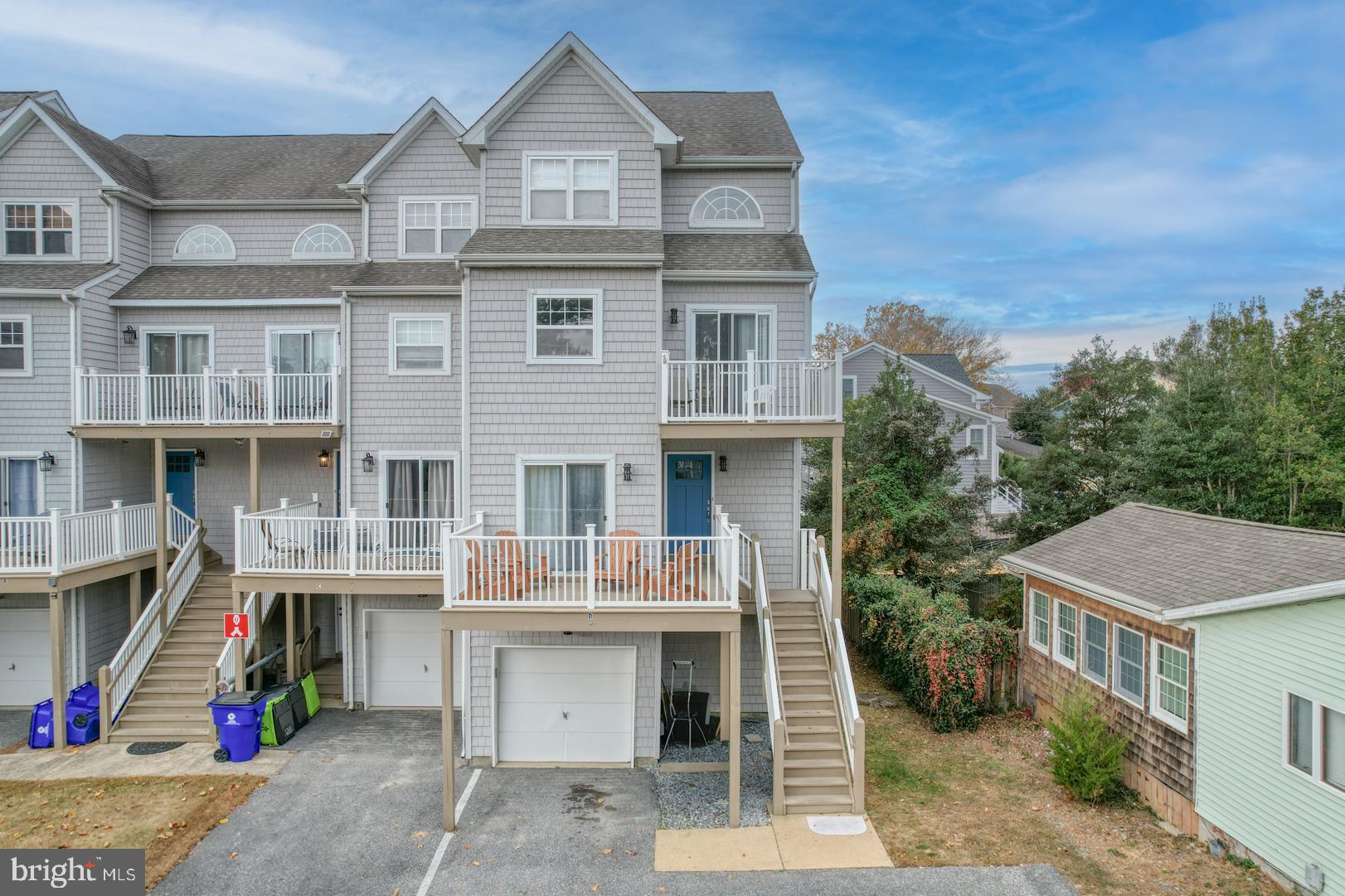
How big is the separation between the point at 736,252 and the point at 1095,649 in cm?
918

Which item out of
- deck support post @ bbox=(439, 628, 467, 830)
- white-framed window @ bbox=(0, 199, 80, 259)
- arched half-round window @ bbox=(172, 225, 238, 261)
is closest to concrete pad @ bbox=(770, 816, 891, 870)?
deck support post @ bbox=(439, 628, 467, 830)

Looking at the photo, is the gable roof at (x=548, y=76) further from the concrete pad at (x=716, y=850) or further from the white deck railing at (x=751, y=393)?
the concrete pad at (x=716, y=850)

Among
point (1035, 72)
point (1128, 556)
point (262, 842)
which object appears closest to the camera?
point (262, 842)

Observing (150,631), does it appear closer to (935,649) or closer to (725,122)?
(935,649)

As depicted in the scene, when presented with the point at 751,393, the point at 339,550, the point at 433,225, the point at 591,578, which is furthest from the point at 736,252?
the point at 339,550

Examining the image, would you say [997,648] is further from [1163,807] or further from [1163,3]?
[1163,3]

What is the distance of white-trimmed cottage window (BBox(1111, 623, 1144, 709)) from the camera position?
31.8 feet

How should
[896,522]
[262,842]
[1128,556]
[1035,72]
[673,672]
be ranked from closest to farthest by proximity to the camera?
[262,842] < [1128,556] < [673,672] < [896,522] < [1035,72]

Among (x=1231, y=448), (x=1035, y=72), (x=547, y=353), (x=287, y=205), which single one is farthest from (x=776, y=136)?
Answer: (x=1035, y=72)

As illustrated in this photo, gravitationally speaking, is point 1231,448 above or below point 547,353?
below

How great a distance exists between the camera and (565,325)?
36.9 feet

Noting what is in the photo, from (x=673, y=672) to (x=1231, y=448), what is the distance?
51.6 ft

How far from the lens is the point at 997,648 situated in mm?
12977

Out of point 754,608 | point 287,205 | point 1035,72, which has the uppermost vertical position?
point 1035,72
